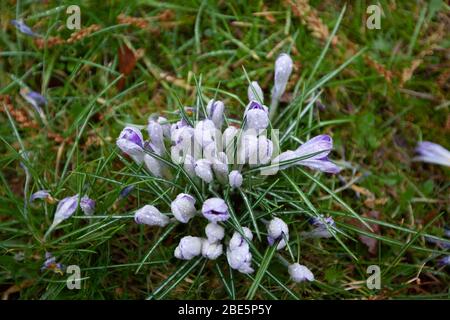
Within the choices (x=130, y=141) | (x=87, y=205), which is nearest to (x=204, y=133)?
(x=130, y=141)

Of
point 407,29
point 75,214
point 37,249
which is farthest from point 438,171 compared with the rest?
point 37,249

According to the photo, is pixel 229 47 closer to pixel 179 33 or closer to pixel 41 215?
pixel 179 33

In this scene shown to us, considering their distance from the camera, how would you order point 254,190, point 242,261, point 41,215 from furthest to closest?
point 41,215 → point 254,190 → point 242,261

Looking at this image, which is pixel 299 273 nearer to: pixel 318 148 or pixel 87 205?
pixel 318 148

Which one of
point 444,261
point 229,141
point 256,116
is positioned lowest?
point 444,261

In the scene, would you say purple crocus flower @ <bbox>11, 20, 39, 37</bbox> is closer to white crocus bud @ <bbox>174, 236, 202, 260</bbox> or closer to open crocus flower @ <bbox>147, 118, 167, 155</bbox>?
open crocus flower @ <bbox>147, 118, 167, 155</bbox>

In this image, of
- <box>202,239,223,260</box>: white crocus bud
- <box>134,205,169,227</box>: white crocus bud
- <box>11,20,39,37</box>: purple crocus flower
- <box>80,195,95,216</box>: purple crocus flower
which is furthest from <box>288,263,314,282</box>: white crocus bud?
<box>11,20,39,37</box>: purple crocus flower

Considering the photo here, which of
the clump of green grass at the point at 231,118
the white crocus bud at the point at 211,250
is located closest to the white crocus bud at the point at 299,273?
the clump of green grass at the point at 231,118
